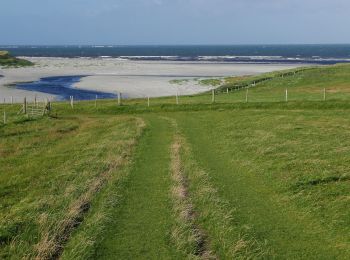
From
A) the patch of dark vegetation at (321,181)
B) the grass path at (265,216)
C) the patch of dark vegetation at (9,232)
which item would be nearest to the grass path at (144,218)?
the grass path at (265,216)

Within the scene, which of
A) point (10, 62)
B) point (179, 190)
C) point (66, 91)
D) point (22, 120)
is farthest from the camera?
point (10, 62)

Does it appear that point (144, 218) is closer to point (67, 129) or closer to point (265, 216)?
point (265, 216)

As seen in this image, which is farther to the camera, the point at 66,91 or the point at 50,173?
the point at 66,91

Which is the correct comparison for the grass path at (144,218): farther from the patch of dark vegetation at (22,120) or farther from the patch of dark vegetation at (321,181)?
the patch of dark vegetation at (22,120)

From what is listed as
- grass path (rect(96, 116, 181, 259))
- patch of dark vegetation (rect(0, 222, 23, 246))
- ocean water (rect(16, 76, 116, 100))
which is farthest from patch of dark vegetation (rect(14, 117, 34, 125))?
ocean water (rect(16, 76, 116, 100))

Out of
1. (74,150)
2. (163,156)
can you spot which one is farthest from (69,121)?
(163,156)

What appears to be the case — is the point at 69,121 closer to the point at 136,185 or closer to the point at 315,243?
the point at 136,185

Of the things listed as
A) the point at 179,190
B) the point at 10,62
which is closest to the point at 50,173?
the point at 179,190
